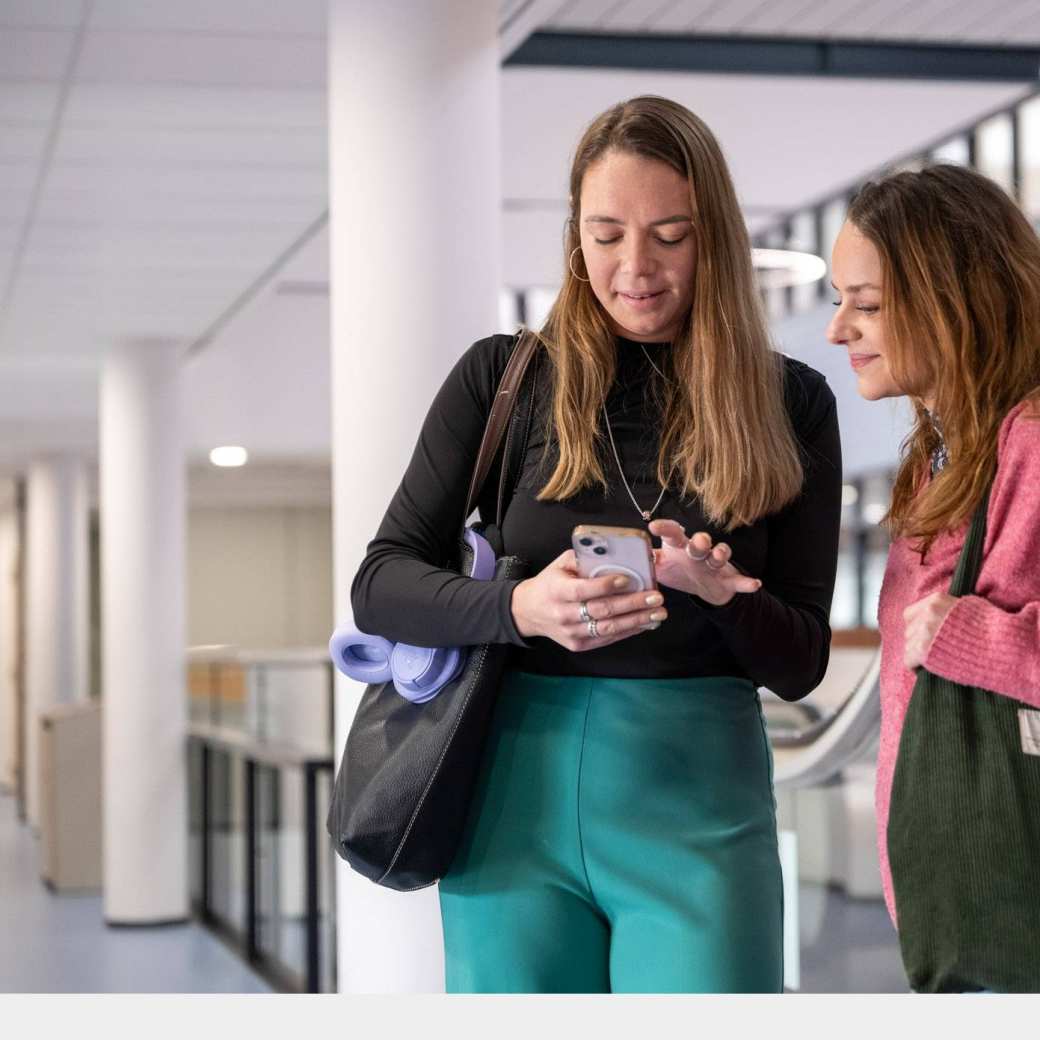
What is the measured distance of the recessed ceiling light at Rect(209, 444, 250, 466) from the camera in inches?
643

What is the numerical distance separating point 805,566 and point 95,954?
336 inches

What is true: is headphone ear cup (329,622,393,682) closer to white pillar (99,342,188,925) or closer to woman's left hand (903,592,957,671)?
woman's left hand (903,592,957,671)

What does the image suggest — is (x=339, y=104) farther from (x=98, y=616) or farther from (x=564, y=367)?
(x=98, y=616)

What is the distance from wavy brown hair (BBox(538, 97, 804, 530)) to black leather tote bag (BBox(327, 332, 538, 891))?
67mm

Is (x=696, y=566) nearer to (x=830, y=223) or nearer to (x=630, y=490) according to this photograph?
(x=630, y=490)

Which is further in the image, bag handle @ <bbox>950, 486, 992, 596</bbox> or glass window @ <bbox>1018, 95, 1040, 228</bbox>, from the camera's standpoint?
glass window @ <bbox>1018, 95, 1040, 228</bbox>

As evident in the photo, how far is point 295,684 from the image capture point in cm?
1146

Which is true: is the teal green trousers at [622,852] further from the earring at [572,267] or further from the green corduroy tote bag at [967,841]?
the earring at [572,267]

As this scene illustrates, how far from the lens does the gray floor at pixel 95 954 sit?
8.62 meters

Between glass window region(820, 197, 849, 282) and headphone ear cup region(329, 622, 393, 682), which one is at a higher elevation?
glass window region(820, 197, 849, 282)

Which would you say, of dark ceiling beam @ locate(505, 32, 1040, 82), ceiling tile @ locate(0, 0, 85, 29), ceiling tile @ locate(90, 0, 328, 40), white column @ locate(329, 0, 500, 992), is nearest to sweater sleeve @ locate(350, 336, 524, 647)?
white column @ locate(329, 0, 500, 992)

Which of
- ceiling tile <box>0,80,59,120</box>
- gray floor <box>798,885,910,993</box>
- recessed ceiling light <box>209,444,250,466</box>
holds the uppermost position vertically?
ceiling tile <box>0,80,59,120</box>

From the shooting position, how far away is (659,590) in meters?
1.85

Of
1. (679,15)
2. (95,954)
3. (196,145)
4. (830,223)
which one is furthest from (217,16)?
(830,223)
